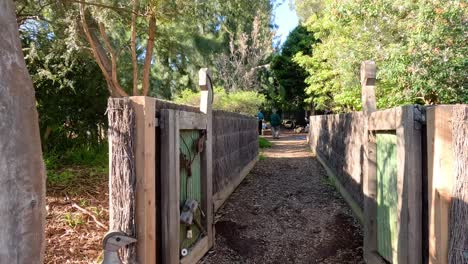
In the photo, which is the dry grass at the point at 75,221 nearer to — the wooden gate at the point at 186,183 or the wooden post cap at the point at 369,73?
the wooden gate at the point at 186,183

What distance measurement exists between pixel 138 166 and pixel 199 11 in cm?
848

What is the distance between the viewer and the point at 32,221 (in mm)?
1510

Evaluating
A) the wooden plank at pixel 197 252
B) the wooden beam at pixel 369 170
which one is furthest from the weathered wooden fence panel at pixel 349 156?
the wooden plank at pixel 197 252

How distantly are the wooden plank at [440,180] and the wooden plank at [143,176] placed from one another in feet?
6.20

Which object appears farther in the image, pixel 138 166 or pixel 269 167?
pixel 269 167

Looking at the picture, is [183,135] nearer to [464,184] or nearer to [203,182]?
[203,182]

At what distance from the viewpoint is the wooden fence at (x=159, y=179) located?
2.86m

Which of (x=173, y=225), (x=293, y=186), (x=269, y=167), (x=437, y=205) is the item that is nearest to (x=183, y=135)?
(x=173, y=225)

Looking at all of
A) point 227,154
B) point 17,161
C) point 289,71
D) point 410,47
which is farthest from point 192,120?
point 289,71

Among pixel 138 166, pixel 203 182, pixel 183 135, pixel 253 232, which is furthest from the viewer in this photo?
pixel 253 232

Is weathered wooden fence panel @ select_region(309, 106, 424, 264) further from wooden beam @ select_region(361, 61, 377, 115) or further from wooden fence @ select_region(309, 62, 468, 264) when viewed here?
wooden beam @ select_region(361, 61, 377, 115)

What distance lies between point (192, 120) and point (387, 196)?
1.99 meters

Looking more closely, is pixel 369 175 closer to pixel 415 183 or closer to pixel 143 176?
pixel 415 183

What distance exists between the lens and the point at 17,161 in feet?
4.75
